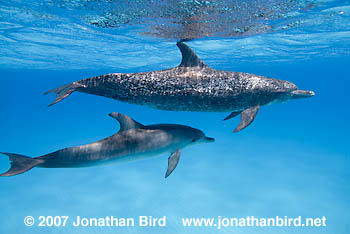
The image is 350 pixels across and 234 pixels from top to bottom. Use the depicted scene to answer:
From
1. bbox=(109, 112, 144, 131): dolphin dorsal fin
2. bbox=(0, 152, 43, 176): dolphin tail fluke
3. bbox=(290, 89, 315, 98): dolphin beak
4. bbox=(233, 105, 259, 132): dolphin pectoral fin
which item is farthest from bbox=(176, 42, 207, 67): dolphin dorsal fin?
bbox=(0, 152, 43, 176): dolphin tail fluke

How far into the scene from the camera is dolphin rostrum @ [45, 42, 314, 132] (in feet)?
16.4

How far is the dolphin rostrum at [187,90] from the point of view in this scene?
5000 mm

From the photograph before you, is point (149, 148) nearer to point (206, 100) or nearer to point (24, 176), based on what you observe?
point (206, 100)

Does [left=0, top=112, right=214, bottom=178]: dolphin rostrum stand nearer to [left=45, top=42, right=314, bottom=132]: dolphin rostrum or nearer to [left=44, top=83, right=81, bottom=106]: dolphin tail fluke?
[left=45, top=42, right=314, bottom=132]: dolphin rostrum

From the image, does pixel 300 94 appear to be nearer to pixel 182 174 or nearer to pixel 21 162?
pixel 21 162

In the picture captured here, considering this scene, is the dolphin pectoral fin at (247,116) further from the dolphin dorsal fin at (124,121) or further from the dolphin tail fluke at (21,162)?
the dolphin tail fluke at (21,162)

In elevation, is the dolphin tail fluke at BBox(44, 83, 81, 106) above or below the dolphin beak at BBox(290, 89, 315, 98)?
below

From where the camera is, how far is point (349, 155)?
21984mm

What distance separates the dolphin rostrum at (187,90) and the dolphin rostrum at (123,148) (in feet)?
1.90

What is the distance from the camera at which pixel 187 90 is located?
5094 millimetres

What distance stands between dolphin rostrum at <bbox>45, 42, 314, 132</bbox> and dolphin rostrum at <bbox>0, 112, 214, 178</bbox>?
580mm

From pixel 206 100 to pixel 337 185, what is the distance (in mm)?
13898

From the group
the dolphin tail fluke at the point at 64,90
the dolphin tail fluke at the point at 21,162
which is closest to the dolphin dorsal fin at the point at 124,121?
the dolphin tail fluke at the point at 64,90

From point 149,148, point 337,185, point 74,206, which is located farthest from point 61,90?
point 337,185
